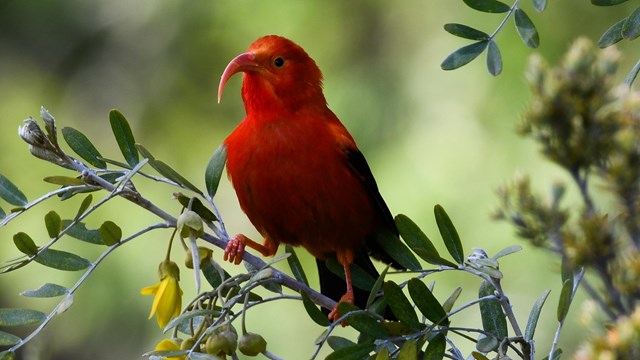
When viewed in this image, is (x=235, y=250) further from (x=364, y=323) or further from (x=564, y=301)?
(x=564, y=301)

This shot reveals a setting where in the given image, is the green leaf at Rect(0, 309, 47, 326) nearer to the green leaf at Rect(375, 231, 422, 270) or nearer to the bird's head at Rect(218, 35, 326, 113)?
the green leaf at Rect(375, 231, 422, 270)

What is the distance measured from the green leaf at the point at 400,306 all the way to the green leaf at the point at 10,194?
89 cm

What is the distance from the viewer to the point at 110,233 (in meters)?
2.36

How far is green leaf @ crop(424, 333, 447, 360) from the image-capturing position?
2189 millimetres

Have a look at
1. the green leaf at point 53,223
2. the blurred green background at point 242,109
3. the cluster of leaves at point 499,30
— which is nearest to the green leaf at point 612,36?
the cluster of leaves at point 499,30

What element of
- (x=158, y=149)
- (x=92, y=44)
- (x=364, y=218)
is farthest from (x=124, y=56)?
(x=364, y=218)

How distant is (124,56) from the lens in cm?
689

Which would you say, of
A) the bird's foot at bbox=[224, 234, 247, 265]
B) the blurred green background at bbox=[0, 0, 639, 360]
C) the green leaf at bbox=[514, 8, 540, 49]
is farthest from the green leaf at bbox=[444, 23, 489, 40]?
the blurred green background at bbox=[0, 0, 639, 360]

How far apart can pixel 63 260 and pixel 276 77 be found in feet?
4.81

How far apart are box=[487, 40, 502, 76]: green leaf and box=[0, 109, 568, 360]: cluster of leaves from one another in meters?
0.38

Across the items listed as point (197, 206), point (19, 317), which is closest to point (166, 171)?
point (197, 206)

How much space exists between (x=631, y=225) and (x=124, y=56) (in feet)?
18.4

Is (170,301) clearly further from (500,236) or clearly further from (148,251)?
(148,251)

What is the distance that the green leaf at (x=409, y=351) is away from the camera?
210 cm
